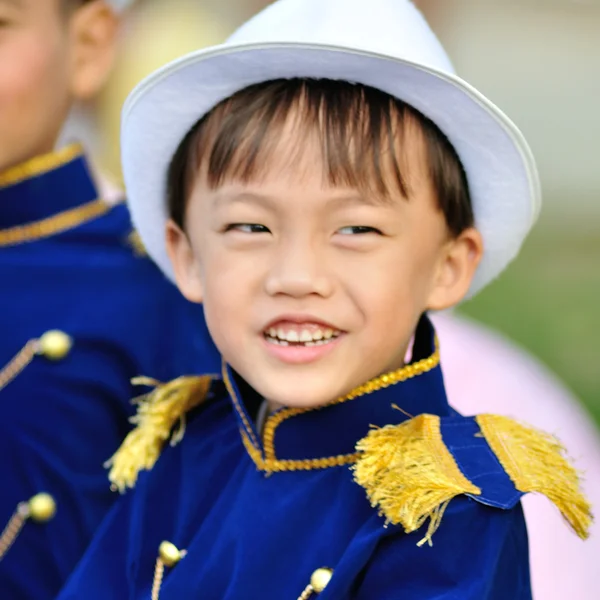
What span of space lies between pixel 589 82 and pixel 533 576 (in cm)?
618

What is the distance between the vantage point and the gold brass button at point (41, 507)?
1.59 meters

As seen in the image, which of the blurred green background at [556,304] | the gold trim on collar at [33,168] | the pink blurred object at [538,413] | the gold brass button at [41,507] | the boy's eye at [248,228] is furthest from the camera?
the blurred green background at [556,304]

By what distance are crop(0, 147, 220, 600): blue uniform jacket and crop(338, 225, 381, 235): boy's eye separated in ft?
1.87

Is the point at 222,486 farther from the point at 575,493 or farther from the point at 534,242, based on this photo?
the point at 534,242

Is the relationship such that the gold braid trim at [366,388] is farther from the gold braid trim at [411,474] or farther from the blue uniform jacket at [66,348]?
the blue uniform jacket at [66,348]

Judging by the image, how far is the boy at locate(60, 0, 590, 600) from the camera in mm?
1182

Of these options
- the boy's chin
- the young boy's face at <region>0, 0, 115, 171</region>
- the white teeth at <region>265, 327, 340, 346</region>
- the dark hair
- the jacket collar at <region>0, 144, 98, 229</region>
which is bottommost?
the boy's chin

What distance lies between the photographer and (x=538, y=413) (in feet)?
7.29

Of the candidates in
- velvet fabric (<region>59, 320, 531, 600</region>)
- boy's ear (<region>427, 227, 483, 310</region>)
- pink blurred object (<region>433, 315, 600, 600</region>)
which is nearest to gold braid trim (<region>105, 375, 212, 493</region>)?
velvet fabric (<region>59, 320, 531, 600</region>)

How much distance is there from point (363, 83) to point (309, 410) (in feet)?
1.23

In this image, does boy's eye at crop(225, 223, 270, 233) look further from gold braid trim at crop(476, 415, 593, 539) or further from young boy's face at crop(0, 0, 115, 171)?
young boy's face at crop(0, 0, 115, 171)

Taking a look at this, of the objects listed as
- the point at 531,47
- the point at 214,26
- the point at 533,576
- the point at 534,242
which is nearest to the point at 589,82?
the point at 531,47

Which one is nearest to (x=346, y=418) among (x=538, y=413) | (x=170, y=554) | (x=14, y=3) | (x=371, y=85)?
(x=170, y=554)

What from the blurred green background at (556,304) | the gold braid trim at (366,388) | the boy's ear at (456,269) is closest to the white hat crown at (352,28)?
the boy's ear at (456,269)
